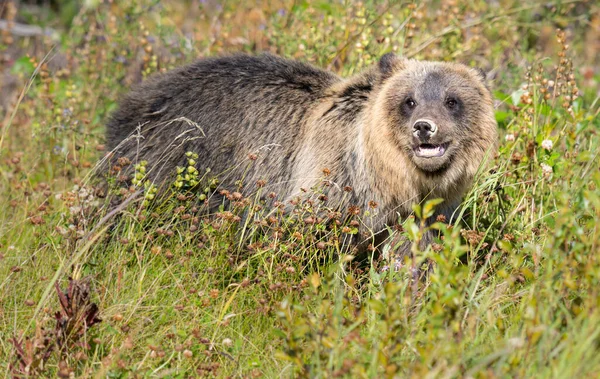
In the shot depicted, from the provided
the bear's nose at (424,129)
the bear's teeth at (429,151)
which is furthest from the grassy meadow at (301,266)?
the bear's nose at (424,129)

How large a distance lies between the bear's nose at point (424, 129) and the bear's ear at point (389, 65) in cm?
70

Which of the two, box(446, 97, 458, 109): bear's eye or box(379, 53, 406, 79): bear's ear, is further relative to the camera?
box(379, 53, 406, 79): bear's ear

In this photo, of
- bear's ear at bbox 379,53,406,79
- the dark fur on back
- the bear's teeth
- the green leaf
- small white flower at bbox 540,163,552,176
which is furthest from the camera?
the green leaf

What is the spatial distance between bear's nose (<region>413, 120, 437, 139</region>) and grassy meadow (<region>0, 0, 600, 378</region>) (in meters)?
0.52

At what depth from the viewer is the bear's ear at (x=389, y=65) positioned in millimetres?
5645

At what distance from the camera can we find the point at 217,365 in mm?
3945

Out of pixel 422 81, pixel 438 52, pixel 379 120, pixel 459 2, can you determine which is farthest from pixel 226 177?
pixel 459 2

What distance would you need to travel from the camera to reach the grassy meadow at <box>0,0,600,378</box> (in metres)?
3.54

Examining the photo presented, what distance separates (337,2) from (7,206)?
4.04 m

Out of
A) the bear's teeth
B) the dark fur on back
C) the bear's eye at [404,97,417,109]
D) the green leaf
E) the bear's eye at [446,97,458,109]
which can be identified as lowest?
the green leaf

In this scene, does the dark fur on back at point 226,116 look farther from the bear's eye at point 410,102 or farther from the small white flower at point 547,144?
the small white flower at point 547,144

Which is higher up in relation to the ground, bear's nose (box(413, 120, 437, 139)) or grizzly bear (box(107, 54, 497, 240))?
bear's nose (box(413, 120, 437, 139))

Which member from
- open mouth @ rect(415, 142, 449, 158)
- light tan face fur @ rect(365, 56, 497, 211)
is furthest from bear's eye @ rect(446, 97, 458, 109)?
open mouth @ rect(415, 142, 449, 158)

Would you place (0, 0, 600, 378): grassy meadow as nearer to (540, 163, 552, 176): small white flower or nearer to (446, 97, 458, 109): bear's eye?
(540, 163, 552, 176): small white flower
